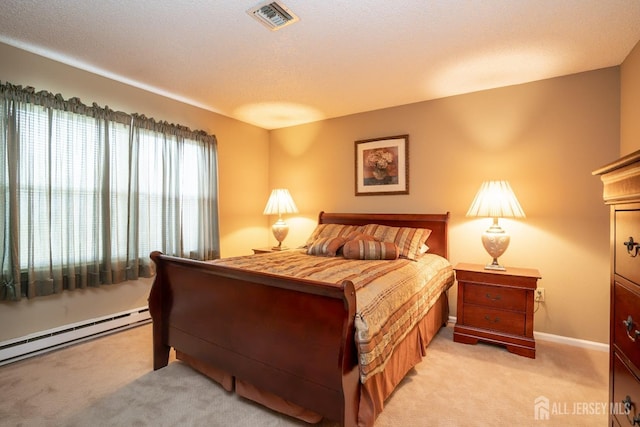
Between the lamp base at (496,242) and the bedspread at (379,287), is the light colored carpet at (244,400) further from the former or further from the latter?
the lamp base at (496,242)

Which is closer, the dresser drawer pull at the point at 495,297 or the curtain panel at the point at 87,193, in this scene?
the curtain panel at the point at 87,193

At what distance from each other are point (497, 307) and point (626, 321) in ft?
5.41

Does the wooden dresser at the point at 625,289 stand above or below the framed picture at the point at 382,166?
below

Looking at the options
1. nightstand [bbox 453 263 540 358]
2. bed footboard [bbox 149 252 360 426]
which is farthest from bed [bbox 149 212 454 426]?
nightstand [bbox 453 263 540 358]

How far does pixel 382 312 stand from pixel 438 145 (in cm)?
233

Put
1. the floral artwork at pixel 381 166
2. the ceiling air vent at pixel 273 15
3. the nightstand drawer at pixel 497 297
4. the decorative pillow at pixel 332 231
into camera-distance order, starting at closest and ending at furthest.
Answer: the ceiling air vent at pixel 273 15
the nightstand drawer at pixel 497 297
the decorative pillow at pixel 332 231
the floral artwork at pixel 381 166

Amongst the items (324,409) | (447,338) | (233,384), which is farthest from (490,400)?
(233,384)

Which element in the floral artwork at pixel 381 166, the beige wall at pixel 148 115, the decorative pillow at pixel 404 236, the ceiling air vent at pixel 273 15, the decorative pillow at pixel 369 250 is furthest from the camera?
the floral artwork at pixel 381 166

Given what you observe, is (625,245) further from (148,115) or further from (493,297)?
(148,115)


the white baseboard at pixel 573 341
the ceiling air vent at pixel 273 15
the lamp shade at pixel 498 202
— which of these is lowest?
the white baseboard at pixel 573 341

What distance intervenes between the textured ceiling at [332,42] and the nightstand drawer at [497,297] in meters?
1.90

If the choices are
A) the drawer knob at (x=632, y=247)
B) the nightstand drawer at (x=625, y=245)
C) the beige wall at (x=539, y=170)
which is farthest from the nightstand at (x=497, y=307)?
A: the drawer knob at (x=632, y=247)

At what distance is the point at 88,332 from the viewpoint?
2.74 metres

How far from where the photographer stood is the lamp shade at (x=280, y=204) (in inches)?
160
